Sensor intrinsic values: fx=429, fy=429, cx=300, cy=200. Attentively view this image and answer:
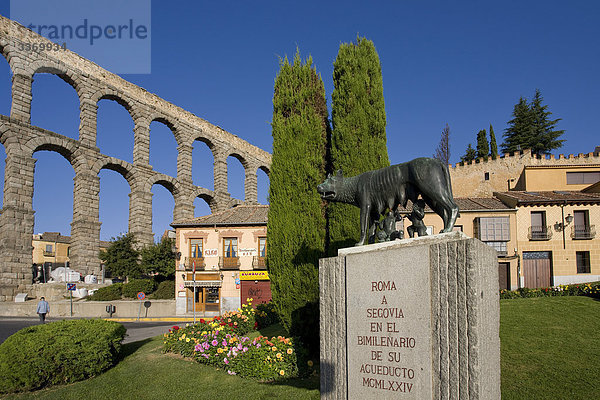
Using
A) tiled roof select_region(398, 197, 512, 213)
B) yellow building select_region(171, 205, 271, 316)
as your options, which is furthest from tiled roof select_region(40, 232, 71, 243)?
tiled roof select_region(398, 197, 512, 213)

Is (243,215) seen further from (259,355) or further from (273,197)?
(259,355)

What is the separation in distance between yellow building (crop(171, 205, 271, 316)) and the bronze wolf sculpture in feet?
79.4

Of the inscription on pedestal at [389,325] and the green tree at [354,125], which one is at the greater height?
the green tree at [354,125]

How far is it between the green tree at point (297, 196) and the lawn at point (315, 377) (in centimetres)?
220

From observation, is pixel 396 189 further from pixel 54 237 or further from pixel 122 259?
pixel 54 237

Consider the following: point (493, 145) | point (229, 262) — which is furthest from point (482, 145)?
point (229, 262)

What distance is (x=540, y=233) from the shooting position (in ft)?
99.5

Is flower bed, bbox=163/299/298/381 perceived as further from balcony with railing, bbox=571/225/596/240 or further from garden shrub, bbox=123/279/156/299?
balcony with railing, bbox=571/225/596/240

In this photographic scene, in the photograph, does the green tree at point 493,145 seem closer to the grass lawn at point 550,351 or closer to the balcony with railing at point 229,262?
the balcony with railing at point 229,262

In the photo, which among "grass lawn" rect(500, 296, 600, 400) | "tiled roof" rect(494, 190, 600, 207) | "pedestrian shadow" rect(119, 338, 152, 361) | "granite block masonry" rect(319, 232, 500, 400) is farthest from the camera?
"tiled roof" rect(494, 190, 600, 207)

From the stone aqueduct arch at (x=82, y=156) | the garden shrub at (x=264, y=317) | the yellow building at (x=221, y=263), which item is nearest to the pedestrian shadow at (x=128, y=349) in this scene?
the garden shrub at (x=264, y=317)

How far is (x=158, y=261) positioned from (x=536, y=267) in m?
29.5

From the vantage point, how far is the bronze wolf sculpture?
620 cm

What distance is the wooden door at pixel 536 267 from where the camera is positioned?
30.4 m
